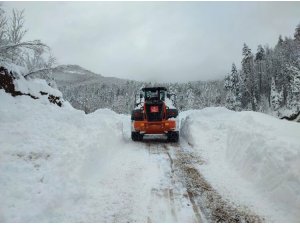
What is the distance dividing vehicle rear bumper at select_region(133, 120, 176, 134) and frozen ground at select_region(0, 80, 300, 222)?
142 inches

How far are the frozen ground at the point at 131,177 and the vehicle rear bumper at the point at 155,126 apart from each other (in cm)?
360

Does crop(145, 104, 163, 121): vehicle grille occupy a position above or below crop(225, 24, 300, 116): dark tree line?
below

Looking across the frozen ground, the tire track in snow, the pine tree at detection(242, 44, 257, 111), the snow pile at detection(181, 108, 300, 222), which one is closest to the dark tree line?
the pine tree at detection(242, 44, 257, 111)

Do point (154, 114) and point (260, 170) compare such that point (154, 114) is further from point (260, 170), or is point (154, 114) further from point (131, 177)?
point (260, 170)

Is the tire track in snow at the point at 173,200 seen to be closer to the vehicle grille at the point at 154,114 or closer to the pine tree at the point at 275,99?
the vehicle grille at the point at 154,114

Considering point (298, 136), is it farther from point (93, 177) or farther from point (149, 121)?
point (149, 121)

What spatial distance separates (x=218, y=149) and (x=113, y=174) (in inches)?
193

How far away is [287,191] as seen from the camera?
20.8 feet

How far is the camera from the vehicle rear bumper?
51.7ft

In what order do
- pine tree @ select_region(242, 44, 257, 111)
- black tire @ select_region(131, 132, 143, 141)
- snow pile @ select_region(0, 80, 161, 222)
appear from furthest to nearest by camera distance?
pine tree @ select_region(242, 44, 257, 111), black tire @ select_region(131, 132, 143, 141), snow pile @ select_region(0, 80, 161, 222)

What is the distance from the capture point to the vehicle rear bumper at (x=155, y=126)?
15.8m

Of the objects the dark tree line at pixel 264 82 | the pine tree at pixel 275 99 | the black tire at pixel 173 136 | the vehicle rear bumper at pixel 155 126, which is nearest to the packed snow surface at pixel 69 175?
the vehicle rear bumper at pixel 155 126

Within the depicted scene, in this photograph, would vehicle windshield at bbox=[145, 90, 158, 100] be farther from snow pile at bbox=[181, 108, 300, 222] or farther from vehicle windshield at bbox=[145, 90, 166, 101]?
snow pile at bbox=[181, 108, 300, 222]

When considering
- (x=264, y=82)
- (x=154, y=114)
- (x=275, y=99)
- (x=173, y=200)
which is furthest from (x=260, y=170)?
(x=264, y=82)
